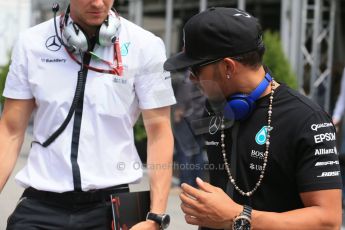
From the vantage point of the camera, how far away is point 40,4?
593 inches

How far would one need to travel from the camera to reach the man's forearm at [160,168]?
261 cm

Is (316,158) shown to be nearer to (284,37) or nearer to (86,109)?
(86,109)

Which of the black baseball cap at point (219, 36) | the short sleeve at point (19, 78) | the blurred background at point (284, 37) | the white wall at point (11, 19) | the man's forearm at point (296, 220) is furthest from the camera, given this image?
the white wall at point (11, 19)

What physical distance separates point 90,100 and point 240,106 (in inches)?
31.7

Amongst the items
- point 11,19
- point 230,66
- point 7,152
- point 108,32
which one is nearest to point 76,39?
point 108,32

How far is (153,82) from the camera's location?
8.55 feet

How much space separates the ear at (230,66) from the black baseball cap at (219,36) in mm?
16

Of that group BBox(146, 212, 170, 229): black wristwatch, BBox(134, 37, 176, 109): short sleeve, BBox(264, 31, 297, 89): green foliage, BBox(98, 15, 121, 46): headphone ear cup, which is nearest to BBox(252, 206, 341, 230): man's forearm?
BBox(146, 212, 170, 229): black wristwatch

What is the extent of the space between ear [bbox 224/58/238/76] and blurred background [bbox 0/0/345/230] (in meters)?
2.78

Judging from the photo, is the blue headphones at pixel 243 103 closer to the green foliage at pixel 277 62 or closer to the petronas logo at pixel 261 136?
the petronas logo at pixel 261 136

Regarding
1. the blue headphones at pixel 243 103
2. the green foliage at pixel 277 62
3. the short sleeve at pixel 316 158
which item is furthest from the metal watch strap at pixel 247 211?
the green foliage at pixel 277 62

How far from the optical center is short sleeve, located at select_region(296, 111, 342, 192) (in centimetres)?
184

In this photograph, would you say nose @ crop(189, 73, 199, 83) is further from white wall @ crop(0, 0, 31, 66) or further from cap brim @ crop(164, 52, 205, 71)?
white wall @ crop(0, 0, 31, 66)

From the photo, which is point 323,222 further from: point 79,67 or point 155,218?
point 79,67
